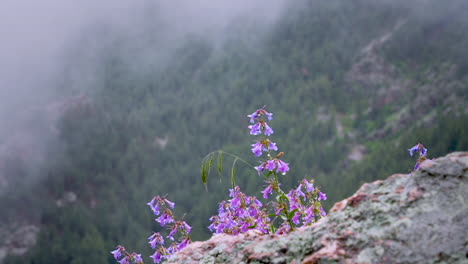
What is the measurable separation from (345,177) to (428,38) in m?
33.9

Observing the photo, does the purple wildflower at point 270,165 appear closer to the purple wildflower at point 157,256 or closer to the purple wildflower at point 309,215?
the purple wildflower at point 309,215

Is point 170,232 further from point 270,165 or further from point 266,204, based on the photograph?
point 270,165

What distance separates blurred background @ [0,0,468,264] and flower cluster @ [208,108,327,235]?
4431 cm

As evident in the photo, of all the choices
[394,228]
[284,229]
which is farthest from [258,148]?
[394,228]

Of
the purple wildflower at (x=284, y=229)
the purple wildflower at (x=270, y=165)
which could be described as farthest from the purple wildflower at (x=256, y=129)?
the purple wildflower at (x=284, y=229)

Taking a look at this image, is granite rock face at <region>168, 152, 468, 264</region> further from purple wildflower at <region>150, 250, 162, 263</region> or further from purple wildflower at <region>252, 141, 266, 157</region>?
purple wildflower at <region>150, 250, 162, 263</region>

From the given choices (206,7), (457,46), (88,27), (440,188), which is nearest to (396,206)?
(440,188)

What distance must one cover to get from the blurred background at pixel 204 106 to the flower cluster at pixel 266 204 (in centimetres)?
4431

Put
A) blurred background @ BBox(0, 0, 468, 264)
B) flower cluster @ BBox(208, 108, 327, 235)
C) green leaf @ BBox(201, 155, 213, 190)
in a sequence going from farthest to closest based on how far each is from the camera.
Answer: blurred background @ BBox(0, 0, 468, 264) → flower cluster @ BBox(208, 108, 327, 235) → green leaf @ BBox(201, 155, 213, 190)

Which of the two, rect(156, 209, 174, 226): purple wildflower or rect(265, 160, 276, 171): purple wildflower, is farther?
rect(156, 209, 174, 226): purple wildflower

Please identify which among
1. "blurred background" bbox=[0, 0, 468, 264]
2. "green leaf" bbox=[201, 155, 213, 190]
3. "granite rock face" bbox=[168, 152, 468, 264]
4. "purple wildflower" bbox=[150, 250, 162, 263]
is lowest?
"granite rock face" bbox=[168, 152, 468, 264]

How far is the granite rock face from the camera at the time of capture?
232 cm

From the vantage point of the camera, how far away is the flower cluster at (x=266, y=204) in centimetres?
365

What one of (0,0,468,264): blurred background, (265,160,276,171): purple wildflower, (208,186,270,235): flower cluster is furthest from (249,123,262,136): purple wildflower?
(0,0,468,264): blurred background
